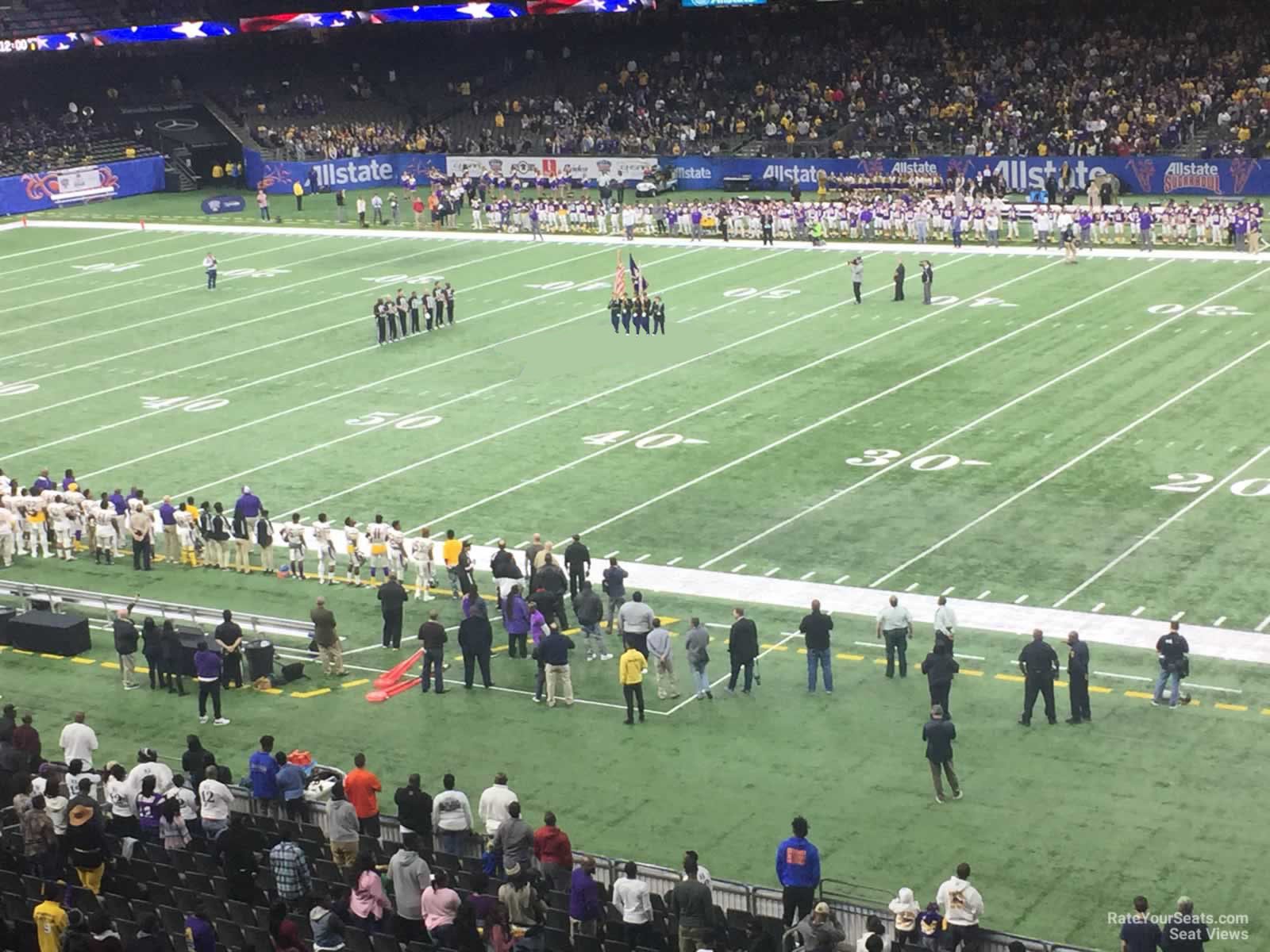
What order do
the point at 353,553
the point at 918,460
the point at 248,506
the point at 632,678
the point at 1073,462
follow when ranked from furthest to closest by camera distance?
the point at 918,460
the point at 1073,462
the point at 248,506
the point at 353,553
the point at 632,678

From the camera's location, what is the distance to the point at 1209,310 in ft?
132

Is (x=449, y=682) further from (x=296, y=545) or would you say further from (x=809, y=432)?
(x=809, y=432)

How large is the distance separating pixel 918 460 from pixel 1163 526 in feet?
16.3

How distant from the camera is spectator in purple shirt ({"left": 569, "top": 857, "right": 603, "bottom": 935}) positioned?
13945mm

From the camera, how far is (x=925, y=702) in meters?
20.6

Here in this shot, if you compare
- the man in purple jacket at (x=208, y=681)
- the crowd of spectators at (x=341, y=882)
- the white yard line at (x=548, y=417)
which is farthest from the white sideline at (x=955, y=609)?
the crowd of spectators at (x=341, y=882)

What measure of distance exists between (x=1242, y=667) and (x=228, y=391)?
23.3 m

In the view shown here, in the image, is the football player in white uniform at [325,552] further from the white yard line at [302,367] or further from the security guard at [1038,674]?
the security guard at [1038,674]

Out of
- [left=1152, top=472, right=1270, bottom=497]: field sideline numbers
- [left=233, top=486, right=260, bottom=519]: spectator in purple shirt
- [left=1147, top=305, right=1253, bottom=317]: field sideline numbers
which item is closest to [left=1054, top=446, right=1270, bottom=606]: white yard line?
[left=1152, top=472, right=1270, bottom=497]: field sideline numbers

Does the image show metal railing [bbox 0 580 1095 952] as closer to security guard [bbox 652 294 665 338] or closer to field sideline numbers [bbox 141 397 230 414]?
field sideline numbers [bbox 141 397 230 414]

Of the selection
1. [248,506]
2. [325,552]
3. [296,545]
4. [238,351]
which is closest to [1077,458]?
[325,552]

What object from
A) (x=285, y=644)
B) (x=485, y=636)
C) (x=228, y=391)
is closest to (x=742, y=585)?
(x=485, y=636)

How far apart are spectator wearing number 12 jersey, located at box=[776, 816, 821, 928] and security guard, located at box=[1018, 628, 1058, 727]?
5.50m

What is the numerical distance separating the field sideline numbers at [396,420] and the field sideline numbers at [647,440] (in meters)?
3.45
